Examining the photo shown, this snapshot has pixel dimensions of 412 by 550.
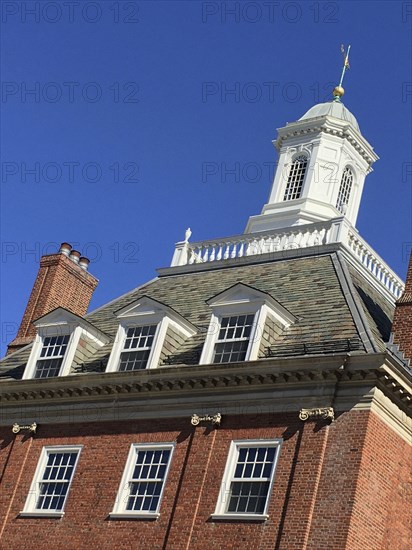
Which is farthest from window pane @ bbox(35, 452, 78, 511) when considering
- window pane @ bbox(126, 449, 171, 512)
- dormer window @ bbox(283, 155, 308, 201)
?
dormer window @ bbox(283, 155, 308, 201)

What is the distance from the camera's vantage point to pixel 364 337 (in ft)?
86.5

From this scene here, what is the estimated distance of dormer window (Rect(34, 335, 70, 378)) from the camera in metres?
31.8

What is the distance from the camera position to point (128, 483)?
28.2m

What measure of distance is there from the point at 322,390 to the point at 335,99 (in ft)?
60.3

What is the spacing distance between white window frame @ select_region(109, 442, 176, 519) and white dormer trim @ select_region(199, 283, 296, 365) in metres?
2.58

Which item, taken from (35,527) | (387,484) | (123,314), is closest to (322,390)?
(387,484)

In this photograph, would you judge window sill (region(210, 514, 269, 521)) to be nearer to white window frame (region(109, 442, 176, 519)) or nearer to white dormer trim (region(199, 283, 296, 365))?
white window frame (region(109, 442, 176, 519))

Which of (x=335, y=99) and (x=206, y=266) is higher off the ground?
(x=335, y=99)

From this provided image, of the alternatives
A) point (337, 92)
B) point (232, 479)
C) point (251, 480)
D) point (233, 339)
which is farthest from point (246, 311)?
point (337, 92)

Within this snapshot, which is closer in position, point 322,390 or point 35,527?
point 322,390

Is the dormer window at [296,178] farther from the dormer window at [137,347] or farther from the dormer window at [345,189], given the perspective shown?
the dormer window at [137,347]

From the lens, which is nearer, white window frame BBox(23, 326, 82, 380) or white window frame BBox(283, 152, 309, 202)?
white window frame BBox(23, 326, 82, 380)

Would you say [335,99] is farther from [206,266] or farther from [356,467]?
[356,467]

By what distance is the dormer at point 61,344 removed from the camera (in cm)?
3166
